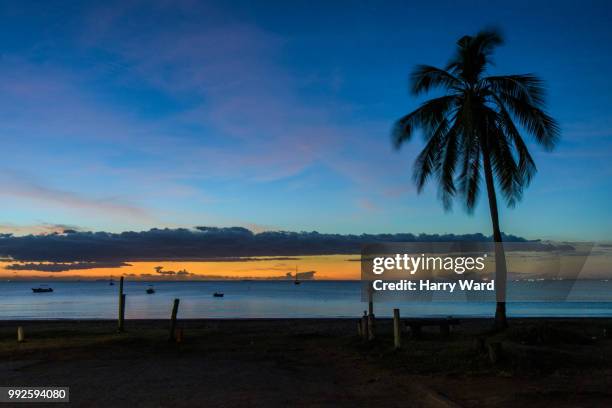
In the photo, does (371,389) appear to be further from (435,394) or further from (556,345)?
(556,345)

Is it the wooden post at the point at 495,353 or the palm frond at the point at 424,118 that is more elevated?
the palm frond at the point at 424,118

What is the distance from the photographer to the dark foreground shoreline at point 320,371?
35.2 feet

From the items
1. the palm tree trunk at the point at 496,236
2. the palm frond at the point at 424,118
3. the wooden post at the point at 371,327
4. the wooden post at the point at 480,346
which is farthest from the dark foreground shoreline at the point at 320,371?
the palm frond at the point at 424,118

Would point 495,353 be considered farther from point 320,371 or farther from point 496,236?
point 496,236

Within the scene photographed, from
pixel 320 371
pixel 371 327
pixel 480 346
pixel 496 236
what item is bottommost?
pixel 320 371

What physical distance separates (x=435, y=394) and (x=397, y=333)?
7.01 meters

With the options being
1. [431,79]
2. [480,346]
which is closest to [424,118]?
[431,79]

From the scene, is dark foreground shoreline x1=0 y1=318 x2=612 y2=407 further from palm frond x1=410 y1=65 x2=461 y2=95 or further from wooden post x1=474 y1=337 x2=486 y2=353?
palm frond x1=410 y1=65 x2=461 y2=95

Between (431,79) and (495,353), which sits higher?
(431,79)

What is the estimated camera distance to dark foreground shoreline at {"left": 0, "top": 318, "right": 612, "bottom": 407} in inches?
422

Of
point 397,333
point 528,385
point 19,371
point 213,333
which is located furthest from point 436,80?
point 19,371

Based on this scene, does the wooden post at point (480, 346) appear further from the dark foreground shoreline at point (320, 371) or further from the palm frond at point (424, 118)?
the palm frond at point (424, 118)

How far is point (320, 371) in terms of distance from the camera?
14.6 metres

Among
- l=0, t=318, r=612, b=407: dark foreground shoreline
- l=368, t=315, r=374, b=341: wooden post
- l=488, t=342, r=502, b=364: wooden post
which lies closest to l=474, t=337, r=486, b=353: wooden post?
l=0, t=318, r=612, b=407: dark foreground shoreline
